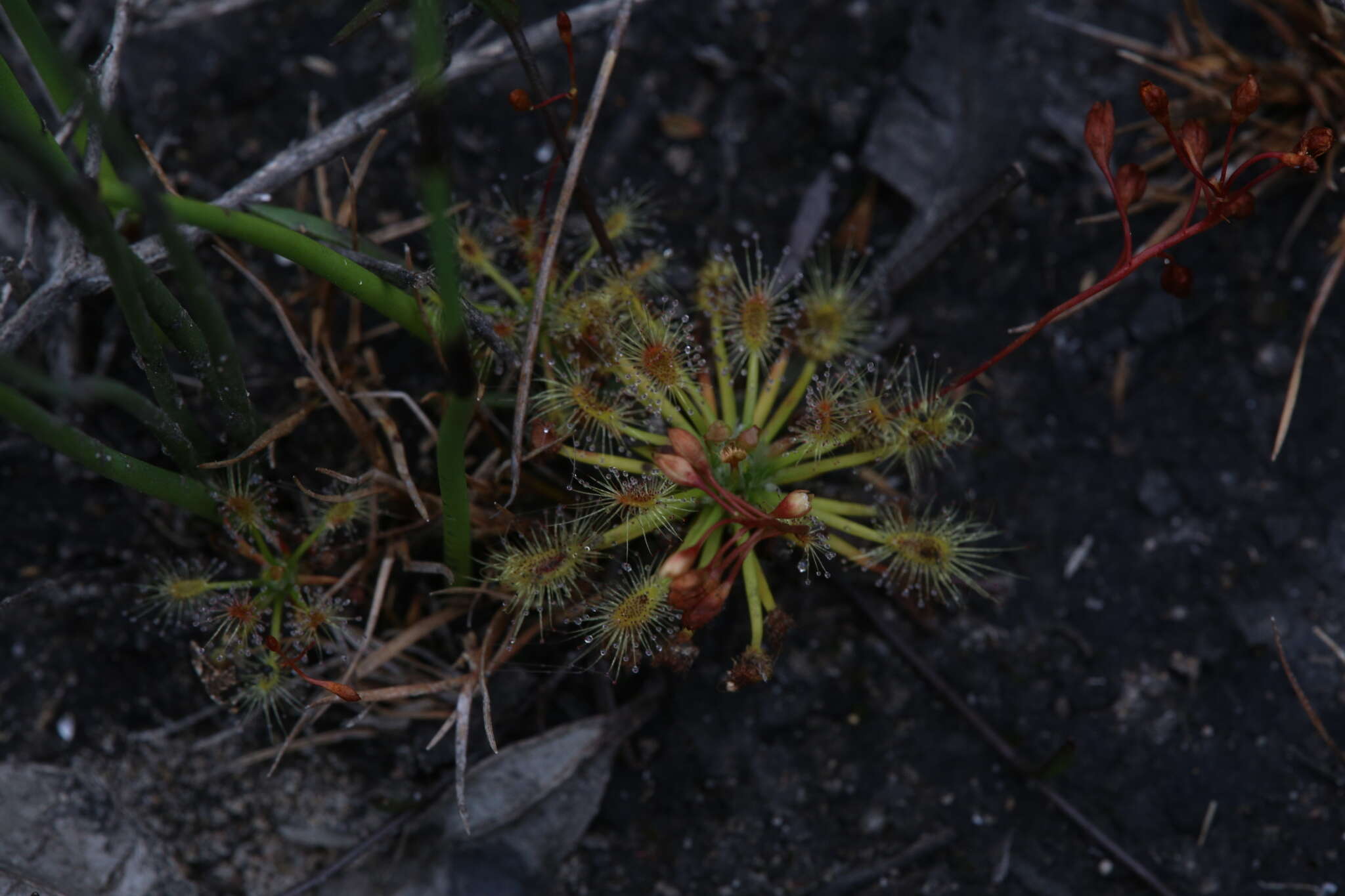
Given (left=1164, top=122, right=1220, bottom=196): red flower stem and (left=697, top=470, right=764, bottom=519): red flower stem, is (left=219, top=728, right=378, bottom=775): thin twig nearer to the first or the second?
(left=697, top=470, right=764, bottom=519): red flower stem

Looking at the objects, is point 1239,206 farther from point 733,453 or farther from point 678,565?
point 678,565

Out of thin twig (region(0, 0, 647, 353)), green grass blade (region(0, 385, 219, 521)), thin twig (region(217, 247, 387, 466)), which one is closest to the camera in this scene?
green grass blade (region(0, 385, 219, 521))

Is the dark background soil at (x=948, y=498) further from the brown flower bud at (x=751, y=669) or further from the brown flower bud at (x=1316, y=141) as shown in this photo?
the brown flower bud at (x=1316, y=141)

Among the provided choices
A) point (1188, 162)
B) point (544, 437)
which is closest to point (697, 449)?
point (544, 437)

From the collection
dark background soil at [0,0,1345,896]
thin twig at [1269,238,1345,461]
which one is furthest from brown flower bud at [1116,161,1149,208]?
thin twig at [1269,238,1345,461]

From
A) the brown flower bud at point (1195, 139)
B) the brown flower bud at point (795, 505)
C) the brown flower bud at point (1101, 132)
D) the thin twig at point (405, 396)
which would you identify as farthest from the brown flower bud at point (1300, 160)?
the thin twig at point (405, 396)

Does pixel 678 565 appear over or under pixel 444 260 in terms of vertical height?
under
